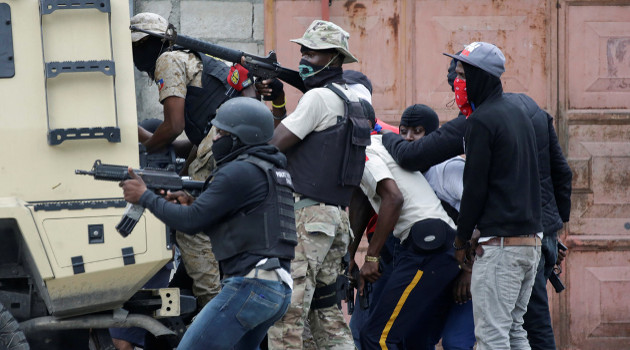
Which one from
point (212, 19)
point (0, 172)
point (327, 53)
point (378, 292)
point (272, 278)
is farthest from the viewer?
point (212, 19)

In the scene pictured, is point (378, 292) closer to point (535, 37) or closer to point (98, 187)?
point (98, 187)

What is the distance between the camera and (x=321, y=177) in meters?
4.91

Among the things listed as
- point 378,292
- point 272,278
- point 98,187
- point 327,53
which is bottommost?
point 378,292

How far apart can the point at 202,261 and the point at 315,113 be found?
109cm

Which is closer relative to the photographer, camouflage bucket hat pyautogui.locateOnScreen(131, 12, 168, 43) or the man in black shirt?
the man in black shirt

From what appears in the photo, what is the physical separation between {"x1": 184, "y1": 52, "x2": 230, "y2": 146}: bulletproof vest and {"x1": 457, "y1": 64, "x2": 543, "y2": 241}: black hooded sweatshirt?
1.49 meters

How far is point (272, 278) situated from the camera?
164 inches

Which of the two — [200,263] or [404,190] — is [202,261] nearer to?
[200,263]

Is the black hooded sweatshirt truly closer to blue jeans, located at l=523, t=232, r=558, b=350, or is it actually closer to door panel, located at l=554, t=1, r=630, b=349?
blue jeans, located at l=523, t=232, r=558, b=350

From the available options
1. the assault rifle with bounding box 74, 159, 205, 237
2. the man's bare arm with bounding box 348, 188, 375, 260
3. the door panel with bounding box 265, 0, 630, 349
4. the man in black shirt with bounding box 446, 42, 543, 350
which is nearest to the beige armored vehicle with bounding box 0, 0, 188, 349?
the assault rifle with bounding box 74, 159, 205, 237

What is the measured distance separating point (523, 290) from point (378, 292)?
1.04 meters

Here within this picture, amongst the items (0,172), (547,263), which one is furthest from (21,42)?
(547,263)

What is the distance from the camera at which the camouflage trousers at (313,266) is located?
481cm

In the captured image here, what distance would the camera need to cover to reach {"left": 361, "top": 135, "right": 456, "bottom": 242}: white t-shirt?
5.28 m
